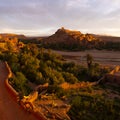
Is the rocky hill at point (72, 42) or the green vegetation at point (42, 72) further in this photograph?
the rocky hill at point (72, 42)

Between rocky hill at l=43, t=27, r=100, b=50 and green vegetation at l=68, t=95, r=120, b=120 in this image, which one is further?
rocky hill at l=43, t=27, r=100, b=50

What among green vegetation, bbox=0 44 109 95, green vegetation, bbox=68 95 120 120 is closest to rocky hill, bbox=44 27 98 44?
green vegetation, bbox=0 44 109 95

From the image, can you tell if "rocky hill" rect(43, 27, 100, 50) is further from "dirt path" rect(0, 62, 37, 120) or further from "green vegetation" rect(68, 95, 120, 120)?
"dirt path" rect(0, 62, 37, 120)

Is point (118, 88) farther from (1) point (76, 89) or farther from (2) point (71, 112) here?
(2) point (71, 112)

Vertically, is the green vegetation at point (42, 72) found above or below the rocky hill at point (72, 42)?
above

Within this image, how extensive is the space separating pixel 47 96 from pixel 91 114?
2904 millimetres

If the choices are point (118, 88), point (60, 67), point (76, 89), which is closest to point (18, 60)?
point (60, 67)

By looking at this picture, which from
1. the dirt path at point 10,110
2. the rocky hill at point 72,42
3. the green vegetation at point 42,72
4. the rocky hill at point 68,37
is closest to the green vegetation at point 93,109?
the green vegetation at point 42,72

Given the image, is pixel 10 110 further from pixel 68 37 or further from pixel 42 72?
pixel 68 37

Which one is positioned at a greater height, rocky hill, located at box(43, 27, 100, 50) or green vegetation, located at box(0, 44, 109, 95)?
green vegetation, located at box(0, 44, 109, 95)

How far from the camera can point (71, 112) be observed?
15.7m

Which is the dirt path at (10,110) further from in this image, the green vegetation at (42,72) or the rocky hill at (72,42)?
the rocky hill at (72,42)

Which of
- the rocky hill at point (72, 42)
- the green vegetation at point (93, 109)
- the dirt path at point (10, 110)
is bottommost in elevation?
the rocky hill at point (72, 42)

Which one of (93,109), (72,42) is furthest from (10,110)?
(72,42)
